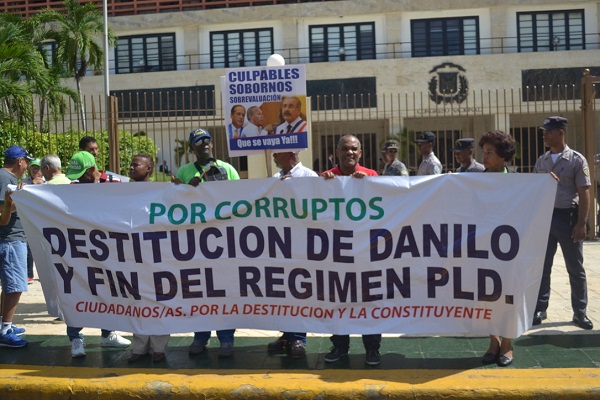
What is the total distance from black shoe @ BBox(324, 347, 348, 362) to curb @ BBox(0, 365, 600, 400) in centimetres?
28

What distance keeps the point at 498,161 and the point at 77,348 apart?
12.4ft

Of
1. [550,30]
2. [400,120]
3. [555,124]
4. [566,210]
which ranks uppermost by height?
[550,30]

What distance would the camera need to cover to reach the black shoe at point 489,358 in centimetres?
602

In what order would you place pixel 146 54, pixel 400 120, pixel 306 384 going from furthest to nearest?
pixel 146 54 < pixel 400 120 < pixel 306 384

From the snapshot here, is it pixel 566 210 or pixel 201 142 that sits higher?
pixel 201 142

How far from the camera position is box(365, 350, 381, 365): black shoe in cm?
605

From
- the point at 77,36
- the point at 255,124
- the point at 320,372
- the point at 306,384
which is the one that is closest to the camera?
the point at 306,384

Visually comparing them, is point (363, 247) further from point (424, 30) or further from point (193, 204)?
point (424, 30)

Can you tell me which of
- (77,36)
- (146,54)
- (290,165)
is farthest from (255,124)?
(146,54)

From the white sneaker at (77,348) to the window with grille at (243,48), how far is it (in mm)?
26850

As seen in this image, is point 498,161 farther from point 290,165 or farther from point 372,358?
Result: point 372,358

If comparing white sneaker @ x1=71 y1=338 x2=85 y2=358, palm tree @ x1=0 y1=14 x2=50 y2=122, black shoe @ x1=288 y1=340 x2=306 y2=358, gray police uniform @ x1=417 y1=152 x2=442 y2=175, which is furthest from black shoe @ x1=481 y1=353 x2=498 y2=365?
palm tree @ x1=0 y1=14 x2=50 y2=122

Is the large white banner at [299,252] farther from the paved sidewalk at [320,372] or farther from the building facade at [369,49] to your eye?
the building facade at [369,49]

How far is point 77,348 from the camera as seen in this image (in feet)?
21.3
